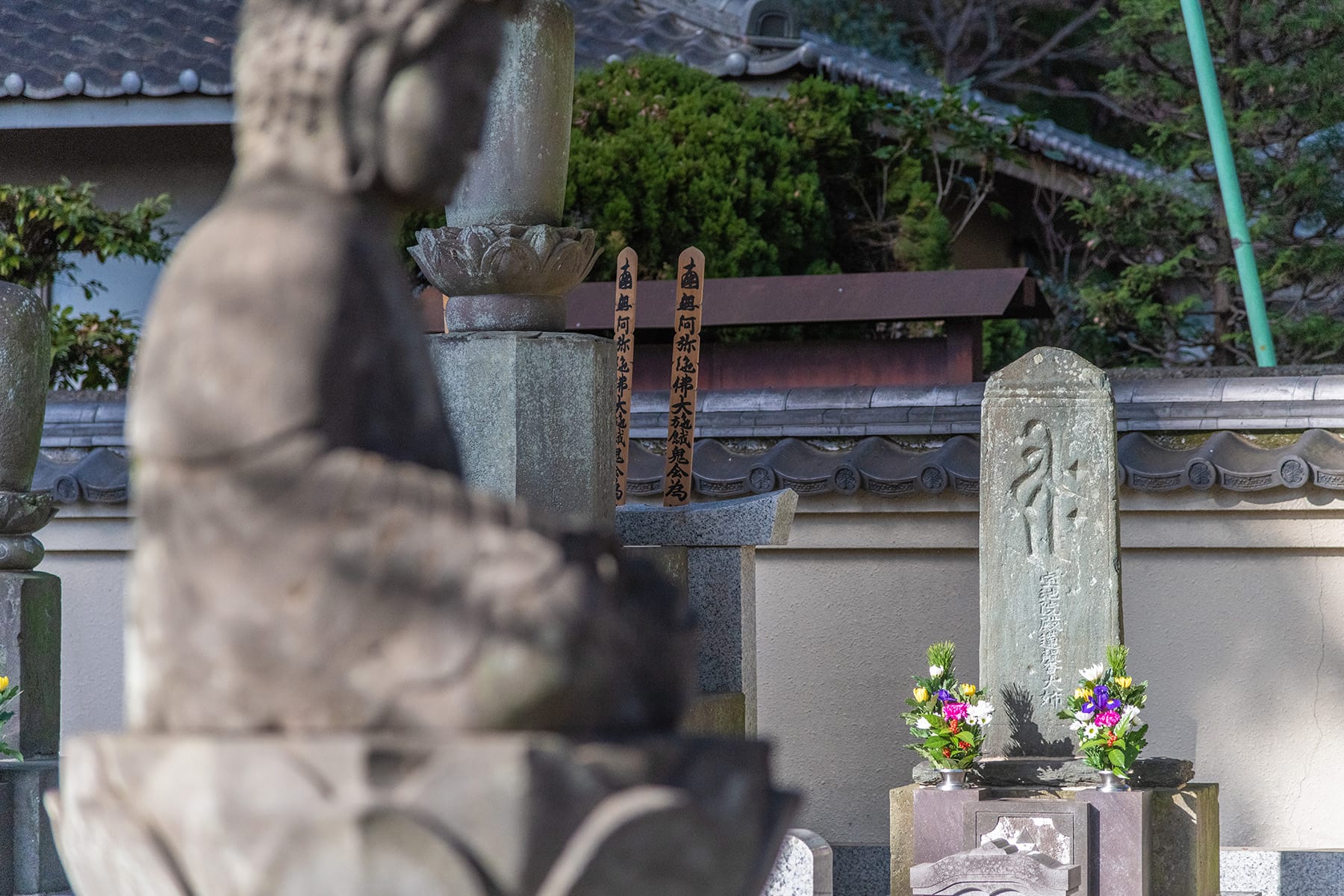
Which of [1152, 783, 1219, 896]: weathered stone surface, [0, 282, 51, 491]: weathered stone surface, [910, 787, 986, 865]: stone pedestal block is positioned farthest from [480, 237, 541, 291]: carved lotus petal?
[1152, 783, 1219, 896]: weathered stone surface

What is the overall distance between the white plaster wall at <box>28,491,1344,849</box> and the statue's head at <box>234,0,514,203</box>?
7130 millimetres

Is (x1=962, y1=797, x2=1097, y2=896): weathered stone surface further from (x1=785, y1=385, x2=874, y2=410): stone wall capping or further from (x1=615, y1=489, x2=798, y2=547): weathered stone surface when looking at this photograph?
(x1=785, y1=385, x2=874, y2=410): stone wall capping

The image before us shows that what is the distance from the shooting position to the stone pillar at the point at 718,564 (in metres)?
6.38

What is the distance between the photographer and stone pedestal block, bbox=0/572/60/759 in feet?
21.9

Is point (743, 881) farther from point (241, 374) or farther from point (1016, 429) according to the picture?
point (1016, 429)

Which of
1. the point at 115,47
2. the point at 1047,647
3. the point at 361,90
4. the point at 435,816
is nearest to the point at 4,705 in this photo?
the point at 1047,647

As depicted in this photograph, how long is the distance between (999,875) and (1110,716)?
85 cm

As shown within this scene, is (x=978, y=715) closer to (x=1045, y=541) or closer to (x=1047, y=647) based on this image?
(x=1047, y=647)

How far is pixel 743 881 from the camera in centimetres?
182

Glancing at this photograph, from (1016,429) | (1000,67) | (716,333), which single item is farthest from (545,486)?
(1000,67)

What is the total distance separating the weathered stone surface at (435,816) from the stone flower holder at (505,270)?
3902 millimetres

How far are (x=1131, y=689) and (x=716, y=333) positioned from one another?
4.34 metres

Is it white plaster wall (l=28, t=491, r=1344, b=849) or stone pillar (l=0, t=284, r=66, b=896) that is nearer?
stone pillar (l=0, t=284, r=66, b=896)

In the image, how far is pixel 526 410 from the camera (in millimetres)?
5523
